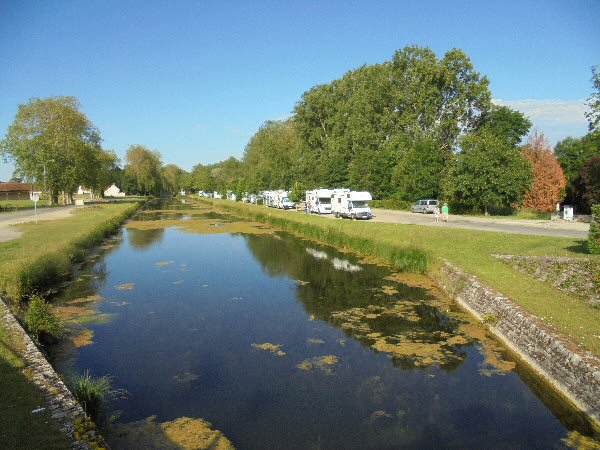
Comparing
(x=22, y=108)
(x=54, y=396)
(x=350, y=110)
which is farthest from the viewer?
(x=350, y=110)

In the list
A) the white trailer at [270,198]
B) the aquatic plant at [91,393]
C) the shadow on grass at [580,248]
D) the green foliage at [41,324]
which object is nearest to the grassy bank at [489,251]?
the shadow on grass at [580,248]

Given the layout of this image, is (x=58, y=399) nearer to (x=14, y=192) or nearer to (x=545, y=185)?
(x=545, y=185)

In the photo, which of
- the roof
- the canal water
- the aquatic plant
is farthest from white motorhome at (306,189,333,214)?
the roof

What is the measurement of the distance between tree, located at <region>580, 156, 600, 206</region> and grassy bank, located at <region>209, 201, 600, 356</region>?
19.1 m

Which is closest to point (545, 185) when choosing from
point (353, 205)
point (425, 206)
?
point (425, 206)

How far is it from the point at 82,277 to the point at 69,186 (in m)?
55.0

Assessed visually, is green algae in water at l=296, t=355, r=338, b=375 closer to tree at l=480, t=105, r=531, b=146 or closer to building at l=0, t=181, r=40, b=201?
tree at l=480, t=105, r=531, b=146

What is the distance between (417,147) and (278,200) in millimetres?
25391

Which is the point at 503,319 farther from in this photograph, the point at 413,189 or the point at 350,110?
the point at 350,110

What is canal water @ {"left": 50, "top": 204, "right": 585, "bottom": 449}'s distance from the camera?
27.6ft

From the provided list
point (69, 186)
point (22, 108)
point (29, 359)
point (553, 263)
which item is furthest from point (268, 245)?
point (22, 108)

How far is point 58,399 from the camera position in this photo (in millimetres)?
7480

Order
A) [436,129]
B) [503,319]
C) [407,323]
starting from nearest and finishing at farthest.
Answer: [503,319]
[407,323]
[436,129]

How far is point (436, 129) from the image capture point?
196 ft
